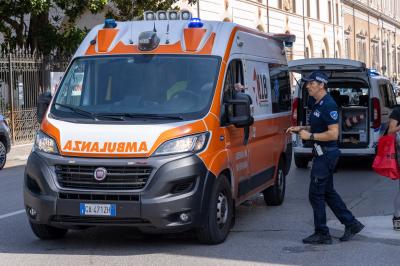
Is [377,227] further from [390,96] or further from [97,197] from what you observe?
[390,96]

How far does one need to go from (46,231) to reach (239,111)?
2399 millimetres

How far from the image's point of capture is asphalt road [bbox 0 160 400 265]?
698cm

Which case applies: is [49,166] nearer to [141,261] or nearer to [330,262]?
[141,261]

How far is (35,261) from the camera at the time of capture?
6988 millimetres

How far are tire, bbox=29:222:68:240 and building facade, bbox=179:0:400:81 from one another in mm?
27975

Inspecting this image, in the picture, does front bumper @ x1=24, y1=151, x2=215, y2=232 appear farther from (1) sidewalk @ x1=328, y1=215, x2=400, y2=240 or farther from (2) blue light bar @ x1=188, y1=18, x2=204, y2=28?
(1) sidewalk @ x1=328, y1=215, x2=400, y2=240

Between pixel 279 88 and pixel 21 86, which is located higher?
pixel 21 86

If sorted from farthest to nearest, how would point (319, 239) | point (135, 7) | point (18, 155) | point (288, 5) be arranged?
point (288, 5)
point (135, 7)
point (18, 155)
point (319, 239)

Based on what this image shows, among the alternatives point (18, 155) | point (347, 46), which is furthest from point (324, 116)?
point (347, 46)

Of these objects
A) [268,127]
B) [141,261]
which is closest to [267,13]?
[268,127]

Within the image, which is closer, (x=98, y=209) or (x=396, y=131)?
(x=98, y=209)

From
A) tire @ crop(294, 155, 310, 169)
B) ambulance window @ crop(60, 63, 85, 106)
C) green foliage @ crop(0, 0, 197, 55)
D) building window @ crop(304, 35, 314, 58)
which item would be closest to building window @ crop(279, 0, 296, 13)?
building window @ crop(304, 35, 314, 58)

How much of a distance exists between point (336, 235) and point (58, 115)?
129 inches

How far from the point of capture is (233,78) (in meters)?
8.30
